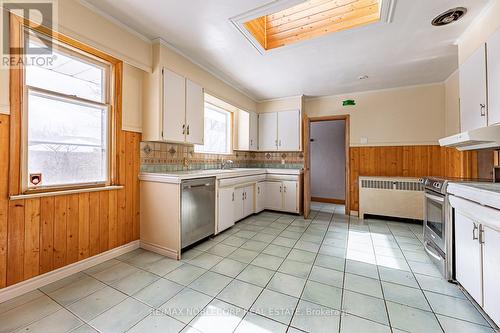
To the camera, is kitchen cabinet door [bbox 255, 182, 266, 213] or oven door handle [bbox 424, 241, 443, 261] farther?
kitchen cabinet door [bbox 255, 182, 266, 213]

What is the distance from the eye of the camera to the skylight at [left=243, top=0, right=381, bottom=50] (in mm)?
2184

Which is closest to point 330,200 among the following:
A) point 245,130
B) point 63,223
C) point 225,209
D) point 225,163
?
point 245,130

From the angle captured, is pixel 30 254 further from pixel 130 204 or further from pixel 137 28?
pixel 137 28

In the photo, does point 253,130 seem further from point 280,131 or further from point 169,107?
point 169,107

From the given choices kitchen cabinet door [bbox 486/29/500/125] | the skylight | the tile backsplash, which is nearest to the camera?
kitchen cabinet door [bbox 486/29/500/125]

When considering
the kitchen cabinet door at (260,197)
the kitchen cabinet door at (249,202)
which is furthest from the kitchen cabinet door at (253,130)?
the kitchen cabinet door at (249,202)

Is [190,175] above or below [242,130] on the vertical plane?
below

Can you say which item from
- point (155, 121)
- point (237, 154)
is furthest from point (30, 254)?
point (237, 154)

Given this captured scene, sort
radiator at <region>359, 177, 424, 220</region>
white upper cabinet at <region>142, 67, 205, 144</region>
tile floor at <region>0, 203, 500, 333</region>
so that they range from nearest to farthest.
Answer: tile floor at <region>0, 203, 500, 333</region> < white upper cabinet at <region>142, 67, 205, 144</region> < radiator at <region>359, 177, 424, 220</region>

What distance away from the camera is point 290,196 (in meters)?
4.29

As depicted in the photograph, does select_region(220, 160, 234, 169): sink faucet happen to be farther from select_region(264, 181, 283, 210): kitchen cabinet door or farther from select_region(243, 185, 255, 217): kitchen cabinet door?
select_region(264, 181, 283, 210): kitchen cabinet door

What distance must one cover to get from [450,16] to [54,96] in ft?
12.9

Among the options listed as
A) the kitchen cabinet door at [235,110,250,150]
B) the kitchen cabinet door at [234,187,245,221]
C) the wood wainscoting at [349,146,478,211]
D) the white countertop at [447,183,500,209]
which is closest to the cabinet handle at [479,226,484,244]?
the white countertop at [447,183,500,209]

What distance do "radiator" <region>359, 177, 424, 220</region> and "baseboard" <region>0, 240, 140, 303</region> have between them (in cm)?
405
